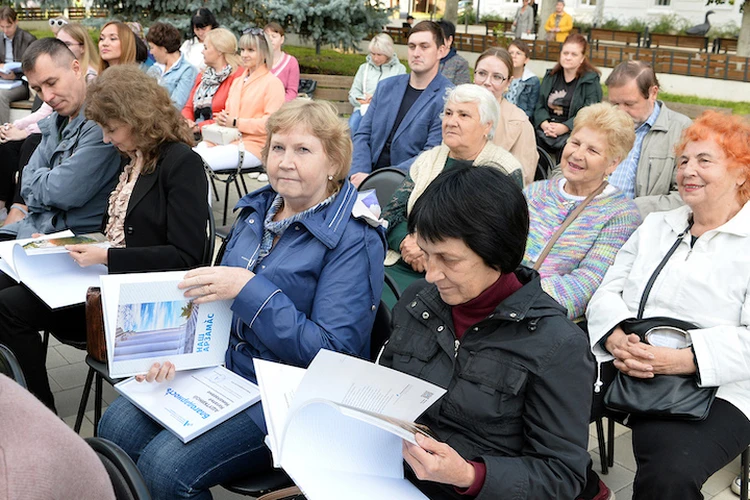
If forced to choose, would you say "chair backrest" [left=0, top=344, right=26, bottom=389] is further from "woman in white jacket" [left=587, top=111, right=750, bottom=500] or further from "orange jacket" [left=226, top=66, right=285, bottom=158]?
"orange jacket" [left=226, top=66, right=285, bottom=158]

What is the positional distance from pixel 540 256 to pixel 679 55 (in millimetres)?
12891

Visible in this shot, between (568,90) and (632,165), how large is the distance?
264 centimetres

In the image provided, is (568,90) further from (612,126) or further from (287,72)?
(287,72)

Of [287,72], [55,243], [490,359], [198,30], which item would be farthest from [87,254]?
[198,30]

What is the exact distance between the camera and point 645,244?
9.41 feet

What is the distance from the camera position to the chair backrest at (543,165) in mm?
5102

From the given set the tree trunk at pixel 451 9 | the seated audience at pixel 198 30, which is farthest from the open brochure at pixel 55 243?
the tree trunk at pixel 451 9

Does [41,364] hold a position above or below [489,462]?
below

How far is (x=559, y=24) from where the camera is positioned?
19031mm

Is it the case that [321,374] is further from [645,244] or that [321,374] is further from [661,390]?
[645,244]

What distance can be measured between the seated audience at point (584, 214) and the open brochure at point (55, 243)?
1.94m

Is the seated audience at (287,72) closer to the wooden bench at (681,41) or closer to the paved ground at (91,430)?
the paved ground at (91,430)

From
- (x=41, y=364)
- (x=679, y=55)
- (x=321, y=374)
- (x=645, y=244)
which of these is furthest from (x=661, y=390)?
(x=679, y=55)

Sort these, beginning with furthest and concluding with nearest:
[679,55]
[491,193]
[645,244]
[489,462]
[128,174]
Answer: [679,55] < [128,174] < [645,244] < [491,193] < [489,462]
